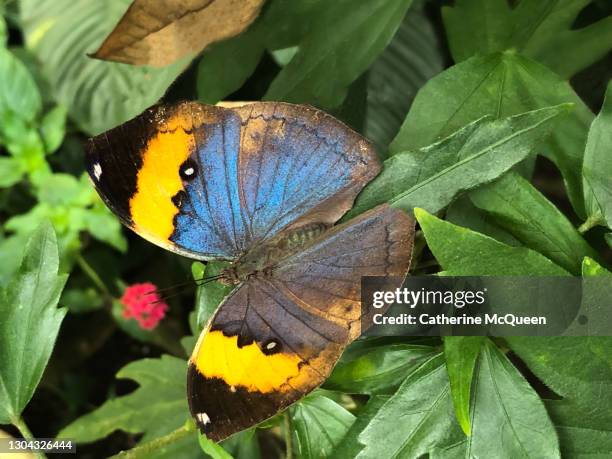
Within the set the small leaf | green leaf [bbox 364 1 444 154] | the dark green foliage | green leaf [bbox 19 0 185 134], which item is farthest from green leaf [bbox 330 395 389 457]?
green leaf [bbox 19 0 185 134]

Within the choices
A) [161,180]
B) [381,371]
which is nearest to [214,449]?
[381,371]

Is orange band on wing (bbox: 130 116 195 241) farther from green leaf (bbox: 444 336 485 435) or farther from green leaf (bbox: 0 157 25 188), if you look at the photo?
green leaf (bbox: 0 157 25 188)

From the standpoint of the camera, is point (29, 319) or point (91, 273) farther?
point (91, 273)

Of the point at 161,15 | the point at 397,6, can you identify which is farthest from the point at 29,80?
the point at 397,6

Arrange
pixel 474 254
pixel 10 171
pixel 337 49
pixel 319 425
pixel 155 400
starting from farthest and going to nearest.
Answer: pixel 10 171 → pixel 155 400 → pixel 337 49 → pixel 319 425 → pixel 474 254

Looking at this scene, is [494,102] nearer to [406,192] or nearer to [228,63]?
[406,192]

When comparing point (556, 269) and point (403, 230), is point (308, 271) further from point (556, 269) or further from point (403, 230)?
point (556, 269)

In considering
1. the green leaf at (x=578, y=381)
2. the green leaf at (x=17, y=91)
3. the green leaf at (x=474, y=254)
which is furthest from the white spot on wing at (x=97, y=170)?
the green leaf at (x=17, y=91)
